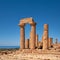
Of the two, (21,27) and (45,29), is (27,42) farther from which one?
(45,29)

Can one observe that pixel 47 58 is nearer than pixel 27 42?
Yes

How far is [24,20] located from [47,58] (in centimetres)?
1301

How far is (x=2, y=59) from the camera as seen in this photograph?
25359mm

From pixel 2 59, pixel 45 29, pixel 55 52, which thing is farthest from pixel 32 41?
pixel 2 59

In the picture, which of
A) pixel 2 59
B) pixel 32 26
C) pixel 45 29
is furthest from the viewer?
pixel 32 26

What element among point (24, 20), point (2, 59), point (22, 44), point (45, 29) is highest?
point (24, 20)

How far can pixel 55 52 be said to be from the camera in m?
27.4

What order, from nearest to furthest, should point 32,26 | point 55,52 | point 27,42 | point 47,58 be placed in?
point 47,58, point 55,52, point 32,26, point 27,42

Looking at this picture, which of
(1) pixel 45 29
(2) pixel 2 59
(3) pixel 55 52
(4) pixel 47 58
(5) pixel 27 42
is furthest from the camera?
(5) pixel 27 42

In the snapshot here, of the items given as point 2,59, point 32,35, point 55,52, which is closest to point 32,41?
point 32,35

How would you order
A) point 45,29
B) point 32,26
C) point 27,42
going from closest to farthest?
point 45,29, point 32,26, point 27,42

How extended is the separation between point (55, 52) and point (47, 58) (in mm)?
4074

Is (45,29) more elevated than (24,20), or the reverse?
(24,20)

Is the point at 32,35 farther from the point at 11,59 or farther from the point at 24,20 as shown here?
the point at 11,59
